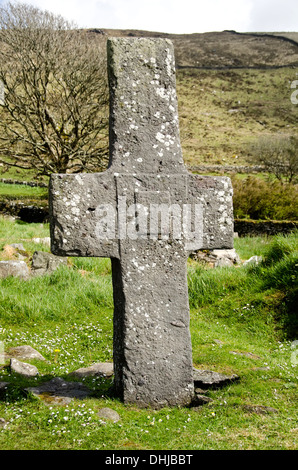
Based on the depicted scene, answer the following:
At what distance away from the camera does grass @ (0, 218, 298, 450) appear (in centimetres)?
308

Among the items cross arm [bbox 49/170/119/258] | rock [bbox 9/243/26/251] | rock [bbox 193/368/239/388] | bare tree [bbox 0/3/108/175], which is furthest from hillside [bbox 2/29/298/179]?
rock [bbox 193/368/239/388]

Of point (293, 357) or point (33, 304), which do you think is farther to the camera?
point (33, 304)

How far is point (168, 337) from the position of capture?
3779 millimetres

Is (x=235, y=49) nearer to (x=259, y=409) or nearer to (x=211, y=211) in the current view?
(x=211, y=211)

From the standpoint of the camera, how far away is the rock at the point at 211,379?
13.4ft

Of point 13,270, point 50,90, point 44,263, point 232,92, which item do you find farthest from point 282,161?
point 232,92

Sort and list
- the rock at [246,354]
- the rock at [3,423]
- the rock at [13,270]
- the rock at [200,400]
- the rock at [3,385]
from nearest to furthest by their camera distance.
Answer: the rock at [3,423] < the rock at [200,400] < the rock at [3,385] < the rock at [246,354] < the rock at [13,270]

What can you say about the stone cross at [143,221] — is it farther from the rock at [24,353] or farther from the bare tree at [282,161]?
the bare tree at [282,161]

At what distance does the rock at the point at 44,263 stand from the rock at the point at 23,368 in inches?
156

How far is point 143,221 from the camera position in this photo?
376 centimetres

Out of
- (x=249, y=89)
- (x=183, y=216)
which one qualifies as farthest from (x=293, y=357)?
(x=249, y=89)

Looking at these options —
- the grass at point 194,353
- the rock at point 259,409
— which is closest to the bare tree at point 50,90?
the grass at point 194,353

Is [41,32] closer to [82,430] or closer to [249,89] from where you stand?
[82,430]
